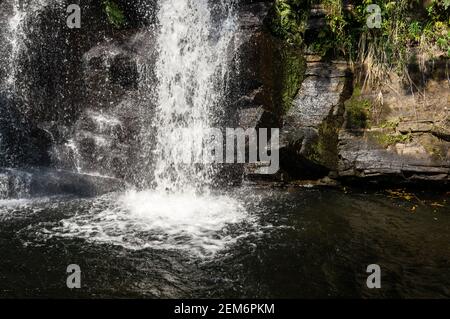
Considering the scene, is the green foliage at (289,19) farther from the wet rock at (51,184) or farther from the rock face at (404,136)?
the wet rock at (51,184)

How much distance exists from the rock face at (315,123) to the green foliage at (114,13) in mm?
4577

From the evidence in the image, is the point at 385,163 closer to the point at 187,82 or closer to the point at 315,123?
the point at 315,123

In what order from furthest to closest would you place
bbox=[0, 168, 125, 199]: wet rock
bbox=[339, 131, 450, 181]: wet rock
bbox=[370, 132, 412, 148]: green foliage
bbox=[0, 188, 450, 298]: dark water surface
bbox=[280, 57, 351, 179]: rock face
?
bbox=[280, 57, 351, 179]: rock face < bbox=[0, 168, 125, 199]: wet rock < bbox=[370, 132, 412, 148]: green foliage < bbox=[339, 131, 450, 181]: wet rock < bbox=[0, 188, 450, 298]: dark water surface

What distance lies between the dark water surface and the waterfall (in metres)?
2.27

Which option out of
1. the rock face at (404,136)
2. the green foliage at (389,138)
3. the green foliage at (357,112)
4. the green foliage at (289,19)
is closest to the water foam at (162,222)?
the rock face at (404,136)

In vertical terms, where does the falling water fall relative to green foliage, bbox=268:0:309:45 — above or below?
below

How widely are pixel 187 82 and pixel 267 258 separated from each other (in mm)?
5105

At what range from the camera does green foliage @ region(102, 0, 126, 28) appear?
28.1 feet

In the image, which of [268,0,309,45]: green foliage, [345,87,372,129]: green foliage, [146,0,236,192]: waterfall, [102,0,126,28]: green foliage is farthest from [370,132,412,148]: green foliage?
[102,0,126,28]: green foliage

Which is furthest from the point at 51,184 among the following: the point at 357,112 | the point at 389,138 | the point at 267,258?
the point at 389,138

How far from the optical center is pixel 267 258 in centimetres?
500

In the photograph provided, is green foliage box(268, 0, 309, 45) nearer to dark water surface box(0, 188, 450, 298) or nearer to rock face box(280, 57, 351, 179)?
rock face box(280, 57, 351, 179)

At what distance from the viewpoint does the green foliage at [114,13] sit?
8578 millimetres

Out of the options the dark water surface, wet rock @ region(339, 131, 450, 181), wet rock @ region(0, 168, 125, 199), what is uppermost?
wet rock @ region(339, 131, 450, 181)
